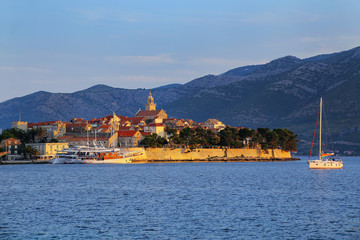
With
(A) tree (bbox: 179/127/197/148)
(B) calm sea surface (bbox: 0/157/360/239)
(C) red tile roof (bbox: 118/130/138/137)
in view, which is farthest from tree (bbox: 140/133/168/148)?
(B) calm sea surface (bbox: 0/157/360/239)

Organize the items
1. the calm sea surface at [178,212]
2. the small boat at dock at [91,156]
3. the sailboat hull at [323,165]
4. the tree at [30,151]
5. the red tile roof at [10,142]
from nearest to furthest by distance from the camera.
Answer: the calm sea surface at [178,212]
the sailboat hull at [323,165]
the tree at [30,151]
the small boat at dock at [91,156]
the red tile roof at [10,142]

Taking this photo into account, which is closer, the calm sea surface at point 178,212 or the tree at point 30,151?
the calm sea surface at point 178,212

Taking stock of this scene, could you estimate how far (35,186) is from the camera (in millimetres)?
75688

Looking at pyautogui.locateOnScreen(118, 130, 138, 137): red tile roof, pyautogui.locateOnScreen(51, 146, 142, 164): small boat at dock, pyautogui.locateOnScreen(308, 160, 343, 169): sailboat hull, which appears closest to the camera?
pyautogui.locateOnScreen(308, 160, 343, 169): sailboat hull

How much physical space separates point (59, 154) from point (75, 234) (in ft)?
439

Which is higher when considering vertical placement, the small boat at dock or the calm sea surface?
the small boat at dock

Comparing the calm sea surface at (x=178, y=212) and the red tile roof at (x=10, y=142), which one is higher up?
the red tile roof at (x=10, y=142)

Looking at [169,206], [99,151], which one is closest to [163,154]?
[99,151]

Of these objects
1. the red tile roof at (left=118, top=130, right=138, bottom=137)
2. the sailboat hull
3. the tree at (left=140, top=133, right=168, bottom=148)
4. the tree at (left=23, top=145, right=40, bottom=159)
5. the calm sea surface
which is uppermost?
the red tile roof at (left=118, top=130, right=138, bottom=137)

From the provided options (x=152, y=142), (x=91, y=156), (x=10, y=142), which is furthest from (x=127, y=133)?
(x=10, y=142)

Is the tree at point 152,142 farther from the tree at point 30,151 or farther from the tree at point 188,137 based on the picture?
the tree at point 30,151

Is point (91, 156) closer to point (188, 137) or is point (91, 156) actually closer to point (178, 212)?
point (188, 137)

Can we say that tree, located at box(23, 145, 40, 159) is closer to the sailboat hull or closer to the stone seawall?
the stone seawall

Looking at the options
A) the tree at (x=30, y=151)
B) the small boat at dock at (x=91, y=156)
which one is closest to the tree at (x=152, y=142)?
the small boat at dock at (x=91, y=156)
